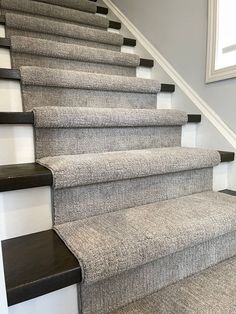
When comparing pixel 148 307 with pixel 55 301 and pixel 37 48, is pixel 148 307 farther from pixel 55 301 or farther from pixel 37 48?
pixel 37 48

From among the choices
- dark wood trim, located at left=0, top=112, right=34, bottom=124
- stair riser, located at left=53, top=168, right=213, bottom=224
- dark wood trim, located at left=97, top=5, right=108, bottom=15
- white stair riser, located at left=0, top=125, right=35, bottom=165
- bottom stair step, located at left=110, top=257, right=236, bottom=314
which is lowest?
bottom stair step, located at left=110, top=257, right=236, bottom=314

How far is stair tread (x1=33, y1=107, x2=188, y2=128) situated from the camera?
2.89 ft

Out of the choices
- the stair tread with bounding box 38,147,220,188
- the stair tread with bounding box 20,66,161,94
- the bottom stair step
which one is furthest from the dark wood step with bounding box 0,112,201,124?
the bottom stair step

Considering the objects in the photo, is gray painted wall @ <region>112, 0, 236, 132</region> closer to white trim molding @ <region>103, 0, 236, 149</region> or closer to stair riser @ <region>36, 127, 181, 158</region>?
white trim molding @ <region>103, 0, 236, 149</region>

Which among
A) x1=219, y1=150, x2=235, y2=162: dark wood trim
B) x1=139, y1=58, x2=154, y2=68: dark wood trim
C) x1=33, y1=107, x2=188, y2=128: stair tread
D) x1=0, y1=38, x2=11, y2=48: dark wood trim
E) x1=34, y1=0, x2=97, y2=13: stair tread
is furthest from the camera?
x1=34, y1=0, x2=97, y2=13: stair tread

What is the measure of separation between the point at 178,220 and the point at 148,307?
253mm

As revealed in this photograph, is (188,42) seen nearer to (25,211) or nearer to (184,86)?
(184,86)

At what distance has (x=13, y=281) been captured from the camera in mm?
519

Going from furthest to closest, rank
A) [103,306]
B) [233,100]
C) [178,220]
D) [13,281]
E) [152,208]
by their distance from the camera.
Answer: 1. [233,100]
2. [152,208]
3. [178,220]
4. [103,306]
5. [13,281]

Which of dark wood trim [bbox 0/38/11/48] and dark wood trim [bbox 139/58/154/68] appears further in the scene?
dark wood trim [bbox 139/58/154/68]

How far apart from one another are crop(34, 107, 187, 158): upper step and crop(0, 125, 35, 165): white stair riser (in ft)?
Result: 0.09

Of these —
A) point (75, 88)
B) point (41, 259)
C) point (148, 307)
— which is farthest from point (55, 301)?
point (75, 88)

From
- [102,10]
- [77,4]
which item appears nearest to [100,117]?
[77,4]

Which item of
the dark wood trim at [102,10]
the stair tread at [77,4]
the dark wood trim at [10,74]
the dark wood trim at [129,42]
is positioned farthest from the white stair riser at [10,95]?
the dark wood trim at [102,10]
